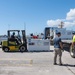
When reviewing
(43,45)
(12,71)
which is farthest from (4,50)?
(12,71)

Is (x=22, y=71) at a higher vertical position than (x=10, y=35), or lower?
lower

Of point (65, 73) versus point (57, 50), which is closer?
point (65, 73)

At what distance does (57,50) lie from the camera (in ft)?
47.0

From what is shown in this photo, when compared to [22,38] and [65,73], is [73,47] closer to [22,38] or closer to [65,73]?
[65,73]

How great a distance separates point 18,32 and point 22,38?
0.71 m

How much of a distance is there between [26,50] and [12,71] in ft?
44.0

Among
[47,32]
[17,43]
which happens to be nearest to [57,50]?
[17,43]

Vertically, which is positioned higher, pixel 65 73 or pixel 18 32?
pixel 18 32

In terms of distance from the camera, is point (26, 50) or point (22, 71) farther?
point (26, 50)

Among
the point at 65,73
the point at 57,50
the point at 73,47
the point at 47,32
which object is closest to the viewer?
the point at 65,73

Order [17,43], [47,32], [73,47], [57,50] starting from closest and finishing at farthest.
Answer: [57,50], [73,47], [17,43], [47,32]

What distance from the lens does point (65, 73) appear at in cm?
1151

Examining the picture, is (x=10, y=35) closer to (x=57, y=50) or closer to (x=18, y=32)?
(x=18, y=32)

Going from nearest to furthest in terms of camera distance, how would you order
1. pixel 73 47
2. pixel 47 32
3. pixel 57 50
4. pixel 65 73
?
1. pixel 65 73
2. pixel 57 50
3. pixel 73 47
4. pixel 47 32
